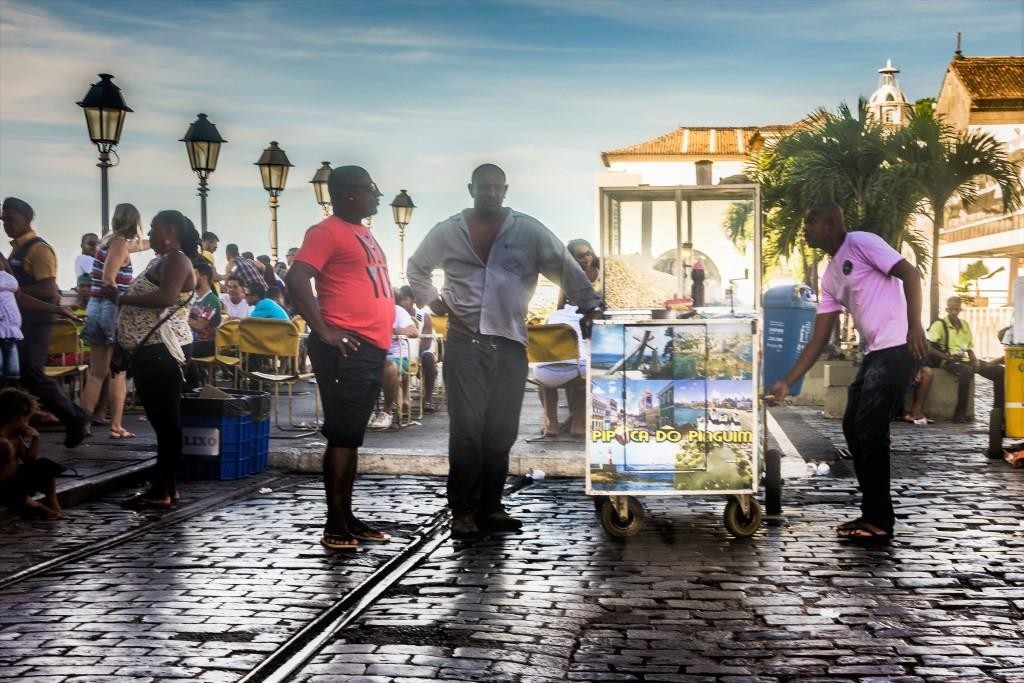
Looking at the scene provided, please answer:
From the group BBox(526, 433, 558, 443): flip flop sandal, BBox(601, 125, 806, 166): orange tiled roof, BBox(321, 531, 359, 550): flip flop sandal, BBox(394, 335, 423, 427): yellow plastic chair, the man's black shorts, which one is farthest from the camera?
BBox(601, 125, 806, 166): orange tiled roof

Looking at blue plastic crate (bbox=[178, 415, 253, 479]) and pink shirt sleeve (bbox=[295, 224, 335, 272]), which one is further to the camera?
blue plastic crate (bbox=[178, 415, 253, 479])

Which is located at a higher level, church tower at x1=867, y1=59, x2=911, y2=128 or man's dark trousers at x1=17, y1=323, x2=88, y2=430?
church tower at x1=867, y1=59, x2=911, y2=128

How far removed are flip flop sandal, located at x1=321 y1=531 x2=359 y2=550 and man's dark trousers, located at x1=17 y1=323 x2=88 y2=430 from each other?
4355 mm

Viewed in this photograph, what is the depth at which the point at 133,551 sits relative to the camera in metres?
7.05

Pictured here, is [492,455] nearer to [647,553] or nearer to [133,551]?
[647,553]

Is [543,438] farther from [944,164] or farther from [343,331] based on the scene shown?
[944,164]

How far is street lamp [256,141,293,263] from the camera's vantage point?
23016 millimetres

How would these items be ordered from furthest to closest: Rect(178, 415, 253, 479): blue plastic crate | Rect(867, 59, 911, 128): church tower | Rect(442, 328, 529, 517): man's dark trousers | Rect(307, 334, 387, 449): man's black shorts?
1. Rect(867, 59, 911, 128): church tower
2. Rect(178, 415, 253, 479): blue plastic crate
3. Rect(442, 328, 529, 517): man's dark trousers
4. Rect(307, 334, 387, 449): man's black shorts

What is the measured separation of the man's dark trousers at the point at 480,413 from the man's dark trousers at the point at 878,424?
6.60ft

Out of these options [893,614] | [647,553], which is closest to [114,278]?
[647,553]

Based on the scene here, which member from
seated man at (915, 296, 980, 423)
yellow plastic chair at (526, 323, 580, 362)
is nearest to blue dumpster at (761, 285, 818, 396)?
seated man at (915, 296, 980, 423)

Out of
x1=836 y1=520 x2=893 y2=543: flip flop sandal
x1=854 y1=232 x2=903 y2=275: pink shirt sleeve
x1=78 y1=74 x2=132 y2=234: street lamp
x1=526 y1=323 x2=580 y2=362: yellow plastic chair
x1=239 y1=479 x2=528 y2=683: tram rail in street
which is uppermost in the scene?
x1=78 y1=74 x2=132 y2=234: street lamp

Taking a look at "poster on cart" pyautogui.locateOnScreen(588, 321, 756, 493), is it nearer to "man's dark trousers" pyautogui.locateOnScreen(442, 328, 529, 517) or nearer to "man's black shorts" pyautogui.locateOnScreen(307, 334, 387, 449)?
"man's dark trousers" pyautogui.locateOnScreen(442, 328, 529, 517)

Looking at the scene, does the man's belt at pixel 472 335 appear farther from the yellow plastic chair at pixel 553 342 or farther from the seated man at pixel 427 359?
the seated man at pixel 427 359
